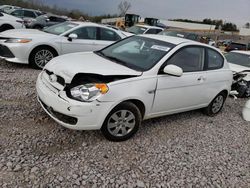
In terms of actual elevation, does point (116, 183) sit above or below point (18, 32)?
below

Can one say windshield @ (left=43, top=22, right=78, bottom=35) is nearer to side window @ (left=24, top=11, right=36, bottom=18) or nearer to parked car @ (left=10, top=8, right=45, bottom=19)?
parked car @ (left=10, top=8, right=45, bottom=19)

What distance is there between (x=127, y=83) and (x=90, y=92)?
1.80 ft

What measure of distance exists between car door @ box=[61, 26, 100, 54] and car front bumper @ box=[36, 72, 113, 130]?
4.01 metres

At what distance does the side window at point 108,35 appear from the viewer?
26.4 ft

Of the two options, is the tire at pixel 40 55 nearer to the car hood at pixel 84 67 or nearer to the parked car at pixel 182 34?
the car hood at pixel 84 67

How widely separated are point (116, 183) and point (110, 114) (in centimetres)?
97

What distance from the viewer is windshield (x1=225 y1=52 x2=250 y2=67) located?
940 cm

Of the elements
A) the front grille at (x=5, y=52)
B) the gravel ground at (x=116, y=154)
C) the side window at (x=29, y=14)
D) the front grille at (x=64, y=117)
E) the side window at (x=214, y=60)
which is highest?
the side window at (x=214, y=60)

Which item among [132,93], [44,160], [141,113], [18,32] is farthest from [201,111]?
[18,32]

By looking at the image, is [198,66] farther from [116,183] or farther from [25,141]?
[25,141]

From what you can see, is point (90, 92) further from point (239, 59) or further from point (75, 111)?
point (239, 59)

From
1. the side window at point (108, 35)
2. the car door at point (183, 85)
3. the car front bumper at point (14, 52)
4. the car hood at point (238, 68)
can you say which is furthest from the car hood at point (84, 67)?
the car hood at point (238, 68)

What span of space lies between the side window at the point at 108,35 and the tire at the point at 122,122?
473cm

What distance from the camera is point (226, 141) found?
14.9 ft
